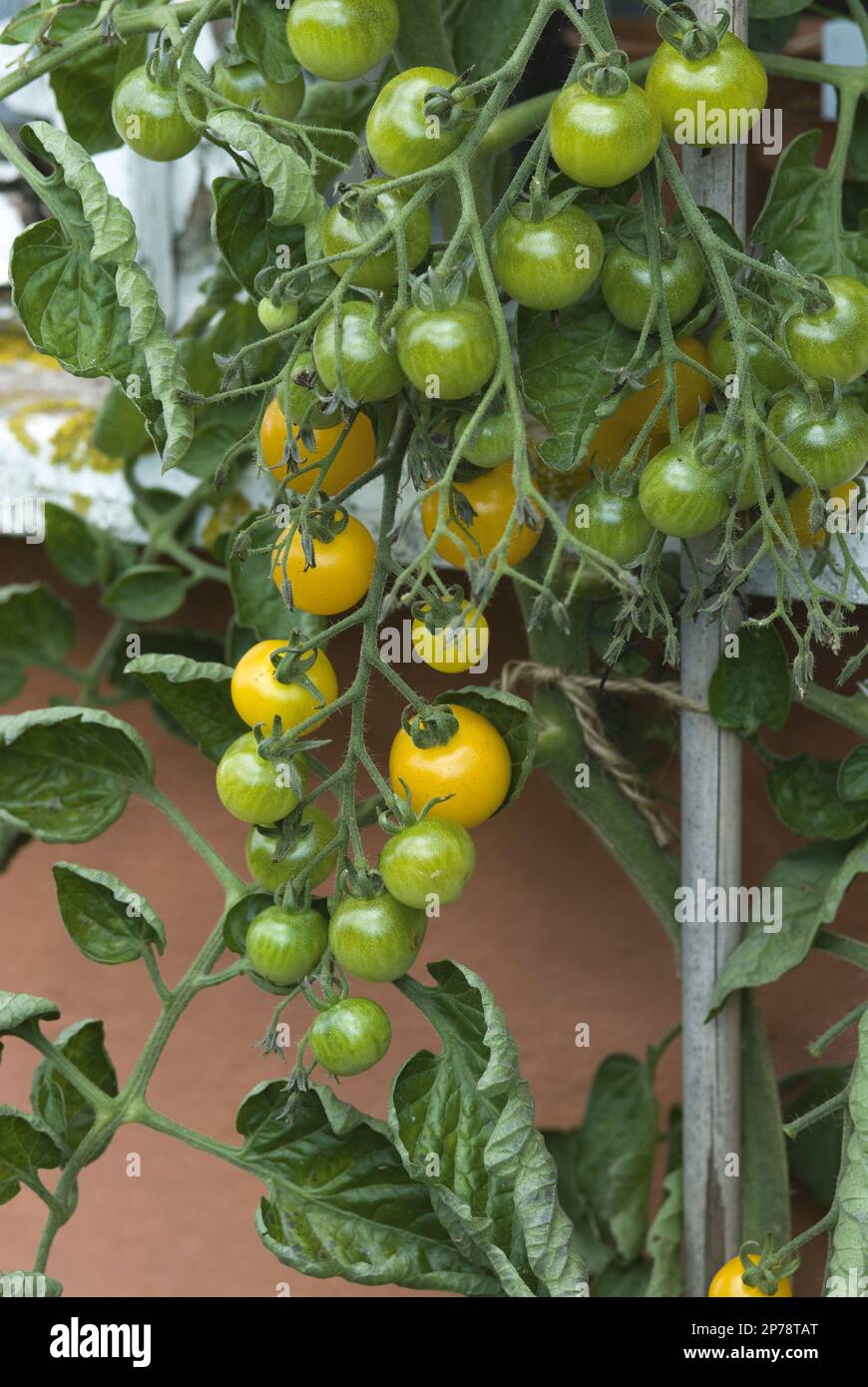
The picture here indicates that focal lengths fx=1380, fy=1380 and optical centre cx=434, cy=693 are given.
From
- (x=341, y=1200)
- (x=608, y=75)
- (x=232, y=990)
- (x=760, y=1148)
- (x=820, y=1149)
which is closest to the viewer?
(x=608, y=75)

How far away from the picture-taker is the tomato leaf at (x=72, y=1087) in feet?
2.62

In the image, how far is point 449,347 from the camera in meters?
0.57

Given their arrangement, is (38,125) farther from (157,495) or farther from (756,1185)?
(756,1185)

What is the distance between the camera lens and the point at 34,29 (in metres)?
0.80

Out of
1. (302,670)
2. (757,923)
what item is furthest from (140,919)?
(757,923)

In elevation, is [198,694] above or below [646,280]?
below

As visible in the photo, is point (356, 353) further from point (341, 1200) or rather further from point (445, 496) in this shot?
point (341, 1200)

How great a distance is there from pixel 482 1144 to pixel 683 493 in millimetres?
359

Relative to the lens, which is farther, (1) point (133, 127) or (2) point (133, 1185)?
(2) point (133, 1185)

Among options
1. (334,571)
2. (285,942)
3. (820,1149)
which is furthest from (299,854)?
(820,1149)

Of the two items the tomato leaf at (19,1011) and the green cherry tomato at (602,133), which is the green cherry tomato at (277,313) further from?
the tomato leaf at (19,1011)

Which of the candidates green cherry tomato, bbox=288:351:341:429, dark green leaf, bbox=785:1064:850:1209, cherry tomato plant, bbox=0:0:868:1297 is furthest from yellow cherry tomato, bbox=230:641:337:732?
dark green leaf, bbox=785:1064:850:1209

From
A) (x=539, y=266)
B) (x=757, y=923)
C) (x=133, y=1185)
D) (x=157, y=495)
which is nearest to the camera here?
(x=539, y=266)

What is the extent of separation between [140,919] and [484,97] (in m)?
0.50
